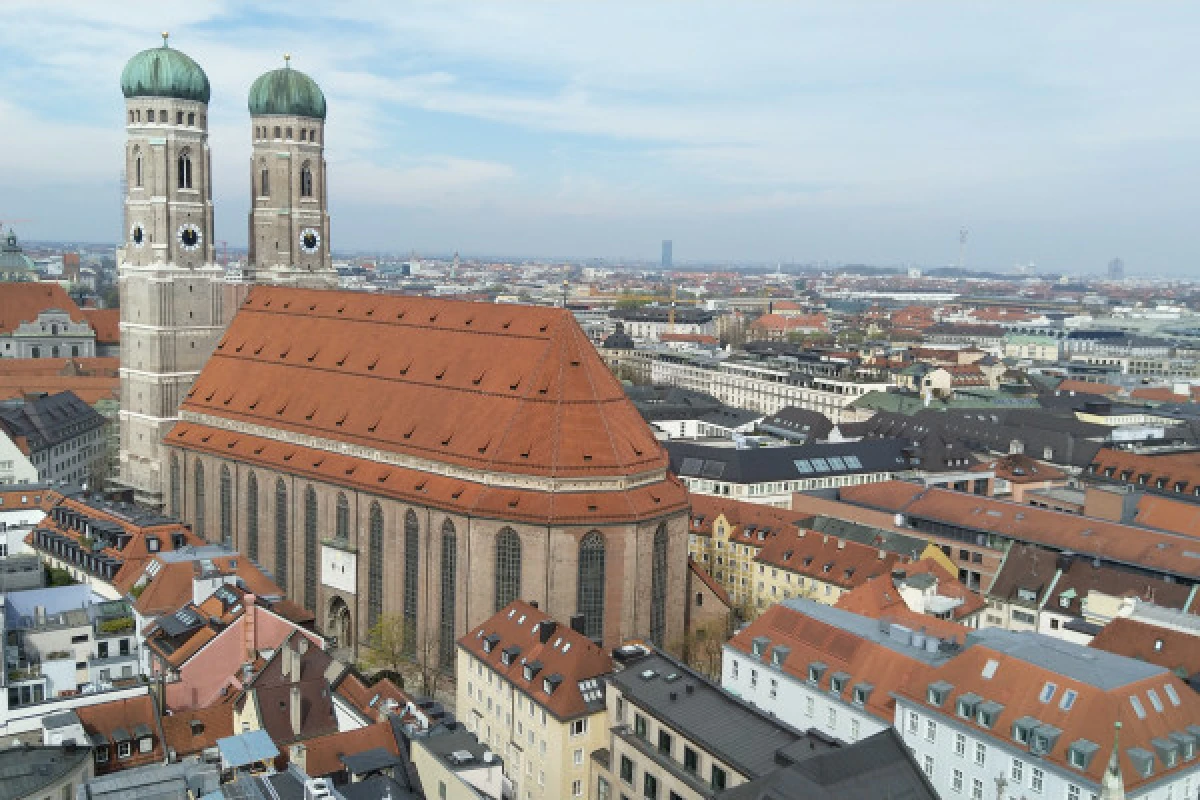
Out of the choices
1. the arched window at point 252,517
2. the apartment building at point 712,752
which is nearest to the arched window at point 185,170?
the arched window at point 252,517

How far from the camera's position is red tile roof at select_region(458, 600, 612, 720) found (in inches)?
2253

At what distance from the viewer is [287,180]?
10456cm

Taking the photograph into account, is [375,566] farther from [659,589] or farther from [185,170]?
[185,170]

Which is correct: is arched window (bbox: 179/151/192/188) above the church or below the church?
above

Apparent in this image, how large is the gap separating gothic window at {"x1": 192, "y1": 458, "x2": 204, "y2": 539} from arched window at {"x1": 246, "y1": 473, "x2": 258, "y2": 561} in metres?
6.22

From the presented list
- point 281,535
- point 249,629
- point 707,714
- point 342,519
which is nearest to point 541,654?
point 707,714

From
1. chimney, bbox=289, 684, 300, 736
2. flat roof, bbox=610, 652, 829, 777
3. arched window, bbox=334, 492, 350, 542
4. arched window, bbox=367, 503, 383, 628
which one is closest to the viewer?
flat roof, bbox=610, 652, 829, 777

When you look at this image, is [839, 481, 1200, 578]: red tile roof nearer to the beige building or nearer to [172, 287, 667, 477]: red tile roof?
[172, 287, 667, 477]: red tile roof

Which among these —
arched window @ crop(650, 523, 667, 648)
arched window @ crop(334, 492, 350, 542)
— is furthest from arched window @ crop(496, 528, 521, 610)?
arched window @ crop(334, 492, 350, 542)

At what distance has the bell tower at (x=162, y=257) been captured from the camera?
96.8m

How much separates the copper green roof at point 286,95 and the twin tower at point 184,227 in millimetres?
97

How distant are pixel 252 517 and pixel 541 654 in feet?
128

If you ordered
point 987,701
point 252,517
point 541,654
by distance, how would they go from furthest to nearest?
point 252,517
point 541,654
point 987,701

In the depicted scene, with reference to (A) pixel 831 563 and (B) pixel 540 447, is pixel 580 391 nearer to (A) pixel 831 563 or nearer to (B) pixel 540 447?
(B) pixel 540 447
